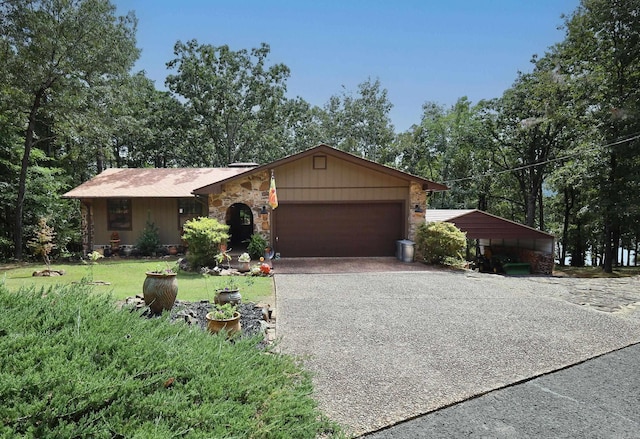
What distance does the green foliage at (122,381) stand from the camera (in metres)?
2.20

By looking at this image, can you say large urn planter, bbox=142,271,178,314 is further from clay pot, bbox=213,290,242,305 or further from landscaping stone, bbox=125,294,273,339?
clay pot, bbox=213,290,242,305

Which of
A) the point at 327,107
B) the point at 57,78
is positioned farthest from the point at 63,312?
the point at 327,107

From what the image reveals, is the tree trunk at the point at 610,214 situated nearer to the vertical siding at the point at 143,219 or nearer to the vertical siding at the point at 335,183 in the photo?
the vertical siding at the point at 335,183

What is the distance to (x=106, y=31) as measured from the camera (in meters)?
14.2

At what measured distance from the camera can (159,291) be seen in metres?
5.58

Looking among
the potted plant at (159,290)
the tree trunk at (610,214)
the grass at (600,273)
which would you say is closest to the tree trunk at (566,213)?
the grass at (600,273)

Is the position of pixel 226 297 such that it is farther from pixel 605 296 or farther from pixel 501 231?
pixel 501 231

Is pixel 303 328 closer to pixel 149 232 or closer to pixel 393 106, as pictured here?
pixel 149 232

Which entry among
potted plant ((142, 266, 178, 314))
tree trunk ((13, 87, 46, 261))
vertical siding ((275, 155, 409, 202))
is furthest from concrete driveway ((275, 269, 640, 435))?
tree trunk ((13, 87, 46, 261))

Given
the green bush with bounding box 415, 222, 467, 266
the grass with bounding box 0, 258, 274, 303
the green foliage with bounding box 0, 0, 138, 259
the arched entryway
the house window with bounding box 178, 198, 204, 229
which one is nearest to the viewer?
the grass with bounding box 0, 258, 274, 303

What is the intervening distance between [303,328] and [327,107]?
29.2m

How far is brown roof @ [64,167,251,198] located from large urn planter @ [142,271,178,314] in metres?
9.80

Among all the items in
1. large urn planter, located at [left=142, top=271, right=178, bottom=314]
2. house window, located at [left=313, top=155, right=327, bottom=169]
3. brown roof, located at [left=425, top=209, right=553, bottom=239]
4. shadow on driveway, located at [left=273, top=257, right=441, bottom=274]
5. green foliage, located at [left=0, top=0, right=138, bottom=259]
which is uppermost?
green foliage, located at [left=0, top=0, right=138, bottom=259]

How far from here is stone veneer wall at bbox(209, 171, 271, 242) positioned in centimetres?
1320
